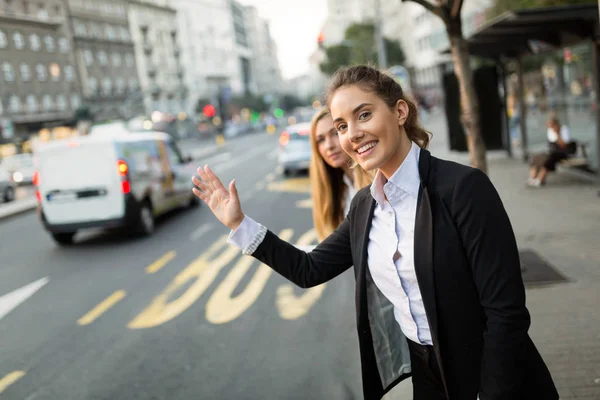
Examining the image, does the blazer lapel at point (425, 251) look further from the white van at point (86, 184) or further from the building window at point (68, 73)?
the building window at point (68, 73)

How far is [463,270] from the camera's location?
185 centimetres

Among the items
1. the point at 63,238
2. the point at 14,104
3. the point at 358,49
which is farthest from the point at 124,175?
the point at 358,49

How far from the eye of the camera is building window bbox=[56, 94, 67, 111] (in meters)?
64.1

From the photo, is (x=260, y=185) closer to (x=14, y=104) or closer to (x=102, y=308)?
(x=102, y=308)

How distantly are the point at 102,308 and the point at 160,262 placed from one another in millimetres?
2279

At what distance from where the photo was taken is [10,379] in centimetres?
492

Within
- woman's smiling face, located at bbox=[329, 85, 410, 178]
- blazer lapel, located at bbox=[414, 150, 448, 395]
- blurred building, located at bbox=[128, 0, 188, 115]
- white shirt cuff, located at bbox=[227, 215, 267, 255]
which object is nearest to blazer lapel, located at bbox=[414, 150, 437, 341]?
blazer lapel, located at bbox=[414, 150, 448, 395]

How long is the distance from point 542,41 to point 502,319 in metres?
12.1

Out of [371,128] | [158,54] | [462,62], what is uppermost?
[158,54]

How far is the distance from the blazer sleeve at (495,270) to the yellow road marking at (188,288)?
4.75 metres

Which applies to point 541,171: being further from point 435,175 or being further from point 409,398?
point 435,175

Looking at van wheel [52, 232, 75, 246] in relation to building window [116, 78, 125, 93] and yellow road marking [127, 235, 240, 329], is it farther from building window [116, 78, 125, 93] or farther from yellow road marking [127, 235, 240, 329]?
building window [116, 78, 125, 93]

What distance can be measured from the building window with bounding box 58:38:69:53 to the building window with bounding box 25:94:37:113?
27.6 ft

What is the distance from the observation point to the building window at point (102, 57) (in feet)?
243
